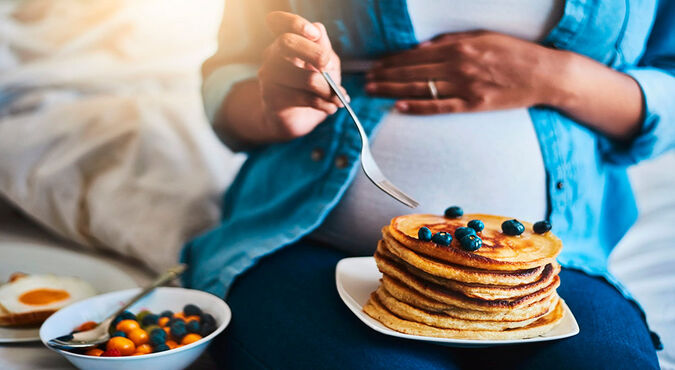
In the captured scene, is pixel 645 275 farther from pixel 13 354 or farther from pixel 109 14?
pixel 109 14

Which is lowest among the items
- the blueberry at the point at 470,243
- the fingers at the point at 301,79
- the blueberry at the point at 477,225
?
the blueberry at the point at 477,225

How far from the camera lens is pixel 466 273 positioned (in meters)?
0.53

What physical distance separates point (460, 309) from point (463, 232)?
7 centimetres

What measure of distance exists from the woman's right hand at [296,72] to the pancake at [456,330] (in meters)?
0.23

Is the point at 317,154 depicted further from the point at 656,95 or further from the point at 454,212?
the point at 656,95

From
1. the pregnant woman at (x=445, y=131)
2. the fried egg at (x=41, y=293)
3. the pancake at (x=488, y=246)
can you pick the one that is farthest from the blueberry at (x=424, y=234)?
the fried egg at (x=41, y=293)

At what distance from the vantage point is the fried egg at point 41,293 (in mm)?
774

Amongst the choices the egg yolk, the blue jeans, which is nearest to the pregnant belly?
the blue jeans

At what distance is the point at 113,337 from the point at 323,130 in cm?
34

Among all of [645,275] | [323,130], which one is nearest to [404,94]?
[323,130]

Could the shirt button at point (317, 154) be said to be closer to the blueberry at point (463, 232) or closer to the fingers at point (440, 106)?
the fingers at point (440, 106)

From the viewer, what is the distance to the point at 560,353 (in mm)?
568

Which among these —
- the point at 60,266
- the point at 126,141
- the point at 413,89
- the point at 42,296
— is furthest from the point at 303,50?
the point at 126,141

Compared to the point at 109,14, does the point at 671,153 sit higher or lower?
lower
